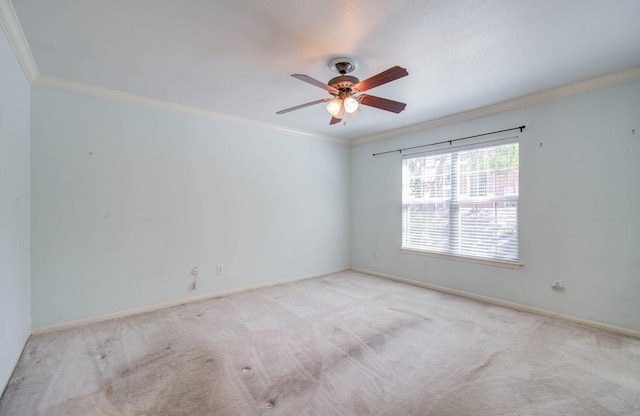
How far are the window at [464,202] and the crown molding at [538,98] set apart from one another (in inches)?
17.0

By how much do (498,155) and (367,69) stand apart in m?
2.17

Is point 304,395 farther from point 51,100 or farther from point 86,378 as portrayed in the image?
point 51,100

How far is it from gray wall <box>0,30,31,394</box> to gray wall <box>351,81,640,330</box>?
4607 millimetres

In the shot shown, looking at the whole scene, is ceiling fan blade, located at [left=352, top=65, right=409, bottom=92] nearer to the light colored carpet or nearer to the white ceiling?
the white ceiling

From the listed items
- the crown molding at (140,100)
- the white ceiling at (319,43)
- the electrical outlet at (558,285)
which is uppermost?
the white ceiling at (319,43)

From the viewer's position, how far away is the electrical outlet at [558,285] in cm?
317

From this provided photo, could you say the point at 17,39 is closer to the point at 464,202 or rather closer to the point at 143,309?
the point at 143,309

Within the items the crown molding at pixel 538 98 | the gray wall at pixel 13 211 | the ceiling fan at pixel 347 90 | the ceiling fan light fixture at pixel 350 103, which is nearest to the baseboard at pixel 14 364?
the gray wall at pixel 13 211

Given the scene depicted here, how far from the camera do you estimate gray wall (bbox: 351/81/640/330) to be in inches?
110

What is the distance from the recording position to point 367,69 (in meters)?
2.65

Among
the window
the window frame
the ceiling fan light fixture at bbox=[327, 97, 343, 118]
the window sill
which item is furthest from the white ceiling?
the window sill

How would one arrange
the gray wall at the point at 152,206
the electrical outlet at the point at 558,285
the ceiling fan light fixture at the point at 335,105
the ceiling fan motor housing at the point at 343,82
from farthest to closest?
1. the electrical outlet at the point at 558,285
2. the gray wall at the point at 152,206
3. the ceiling fan light fixture at the point at 335,105
4. the ceiling fan motor housing at the point at 343,82

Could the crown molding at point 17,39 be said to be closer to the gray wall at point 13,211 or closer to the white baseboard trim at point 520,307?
the gray wall at point 13,211

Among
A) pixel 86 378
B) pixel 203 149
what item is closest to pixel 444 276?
pixel 203 149
